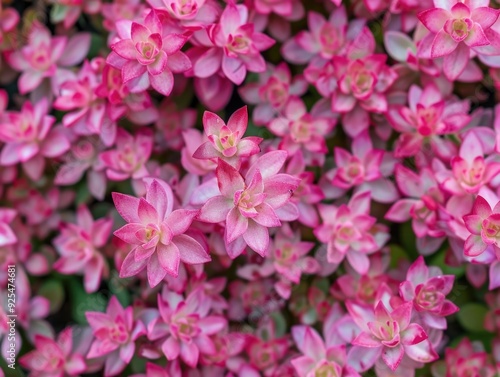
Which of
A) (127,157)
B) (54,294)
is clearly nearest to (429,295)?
(127,157)

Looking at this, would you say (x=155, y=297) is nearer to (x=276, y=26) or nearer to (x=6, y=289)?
(x=6, y=289)

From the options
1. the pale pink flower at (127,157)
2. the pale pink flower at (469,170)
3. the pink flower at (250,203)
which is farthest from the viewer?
the pale pink flower at (127,157)

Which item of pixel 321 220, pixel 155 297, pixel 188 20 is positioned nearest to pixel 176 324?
pixel 155 297

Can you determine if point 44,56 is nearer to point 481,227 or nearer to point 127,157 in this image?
point 127,157

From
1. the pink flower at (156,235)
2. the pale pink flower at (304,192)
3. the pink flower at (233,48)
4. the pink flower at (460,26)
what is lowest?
the pale pink flower at (304,192)

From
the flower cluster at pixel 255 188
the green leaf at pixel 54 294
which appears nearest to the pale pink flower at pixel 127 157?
the flower cluster at pixel 255 188

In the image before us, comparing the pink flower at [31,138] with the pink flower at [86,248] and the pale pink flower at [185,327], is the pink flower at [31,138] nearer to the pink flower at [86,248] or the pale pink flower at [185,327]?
the pink flower at [86,248]

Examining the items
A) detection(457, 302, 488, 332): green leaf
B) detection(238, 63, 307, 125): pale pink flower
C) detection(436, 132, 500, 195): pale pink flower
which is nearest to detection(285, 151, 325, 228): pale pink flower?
detection(238, 63, 307, 125): pale pink flower

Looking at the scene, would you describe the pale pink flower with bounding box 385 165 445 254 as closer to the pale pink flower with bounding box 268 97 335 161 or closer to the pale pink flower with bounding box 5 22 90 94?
the pale pink flower with bounding box 268 97 335 161
